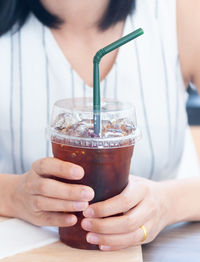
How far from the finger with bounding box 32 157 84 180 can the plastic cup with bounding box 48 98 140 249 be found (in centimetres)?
2

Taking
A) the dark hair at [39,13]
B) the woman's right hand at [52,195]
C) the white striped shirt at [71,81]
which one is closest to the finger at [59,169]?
the woman's right hand at [52,195]

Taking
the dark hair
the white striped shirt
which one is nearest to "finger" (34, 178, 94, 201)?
the white striped shirt

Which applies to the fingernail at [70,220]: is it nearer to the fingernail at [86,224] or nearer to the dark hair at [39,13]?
the fingernail at [86,224]

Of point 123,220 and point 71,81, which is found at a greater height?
point 71,81

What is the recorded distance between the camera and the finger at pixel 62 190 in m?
0.90

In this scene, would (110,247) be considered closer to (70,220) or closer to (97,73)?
(70,220)

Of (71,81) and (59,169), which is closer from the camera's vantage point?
(59,169)

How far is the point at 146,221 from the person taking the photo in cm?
99

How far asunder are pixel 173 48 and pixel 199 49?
8 centimetres

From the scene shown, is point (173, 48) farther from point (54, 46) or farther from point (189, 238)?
point (189, 238)

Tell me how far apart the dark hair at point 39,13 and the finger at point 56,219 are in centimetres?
70

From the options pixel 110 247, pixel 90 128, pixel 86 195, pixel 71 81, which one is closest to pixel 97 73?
pixel 90 128

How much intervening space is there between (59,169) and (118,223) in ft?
0.50

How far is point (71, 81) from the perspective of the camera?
1.48m
